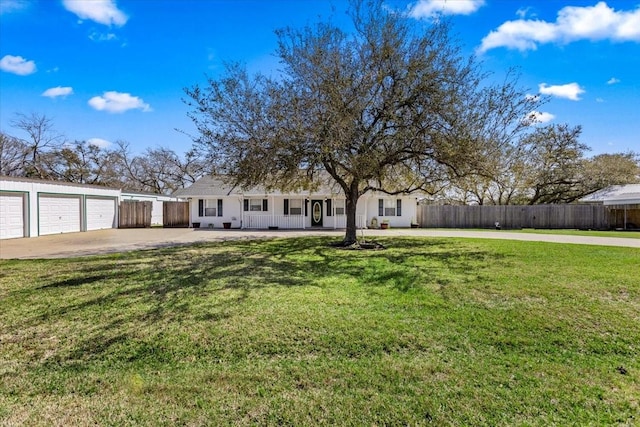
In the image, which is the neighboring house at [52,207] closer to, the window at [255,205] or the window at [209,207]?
the window at [209,207]

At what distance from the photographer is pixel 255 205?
23578 mm

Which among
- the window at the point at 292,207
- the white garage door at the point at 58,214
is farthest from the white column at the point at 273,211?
the white garage door at the point at 58,214

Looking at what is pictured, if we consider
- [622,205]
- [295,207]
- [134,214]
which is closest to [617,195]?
[622,205]

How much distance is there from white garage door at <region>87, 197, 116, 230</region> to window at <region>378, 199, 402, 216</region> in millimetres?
18734

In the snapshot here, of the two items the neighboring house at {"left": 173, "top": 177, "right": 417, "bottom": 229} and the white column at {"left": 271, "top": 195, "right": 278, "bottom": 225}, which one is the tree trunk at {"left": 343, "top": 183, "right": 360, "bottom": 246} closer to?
the neighboring house at {"left": 173, "top": 177, "right": 417, "bottom": 229}

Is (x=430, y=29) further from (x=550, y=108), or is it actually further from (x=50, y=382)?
(x=50, y=382)

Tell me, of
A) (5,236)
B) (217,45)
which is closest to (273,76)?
(217,45)

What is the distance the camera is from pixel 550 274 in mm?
7746

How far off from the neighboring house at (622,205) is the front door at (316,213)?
753 inches

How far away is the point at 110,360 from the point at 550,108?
13.8 meters

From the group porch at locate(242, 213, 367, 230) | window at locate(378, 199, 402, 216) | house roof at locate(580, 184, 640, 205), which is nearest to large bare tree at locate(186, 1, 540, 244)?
porch at locate(242, 213, 367, 230)

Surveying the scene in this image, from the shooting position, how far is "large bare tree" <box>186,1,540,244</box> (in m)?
10.5

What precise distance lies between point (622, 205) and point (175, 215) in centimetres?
3049

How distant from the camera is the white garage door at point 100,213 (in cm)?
2186
